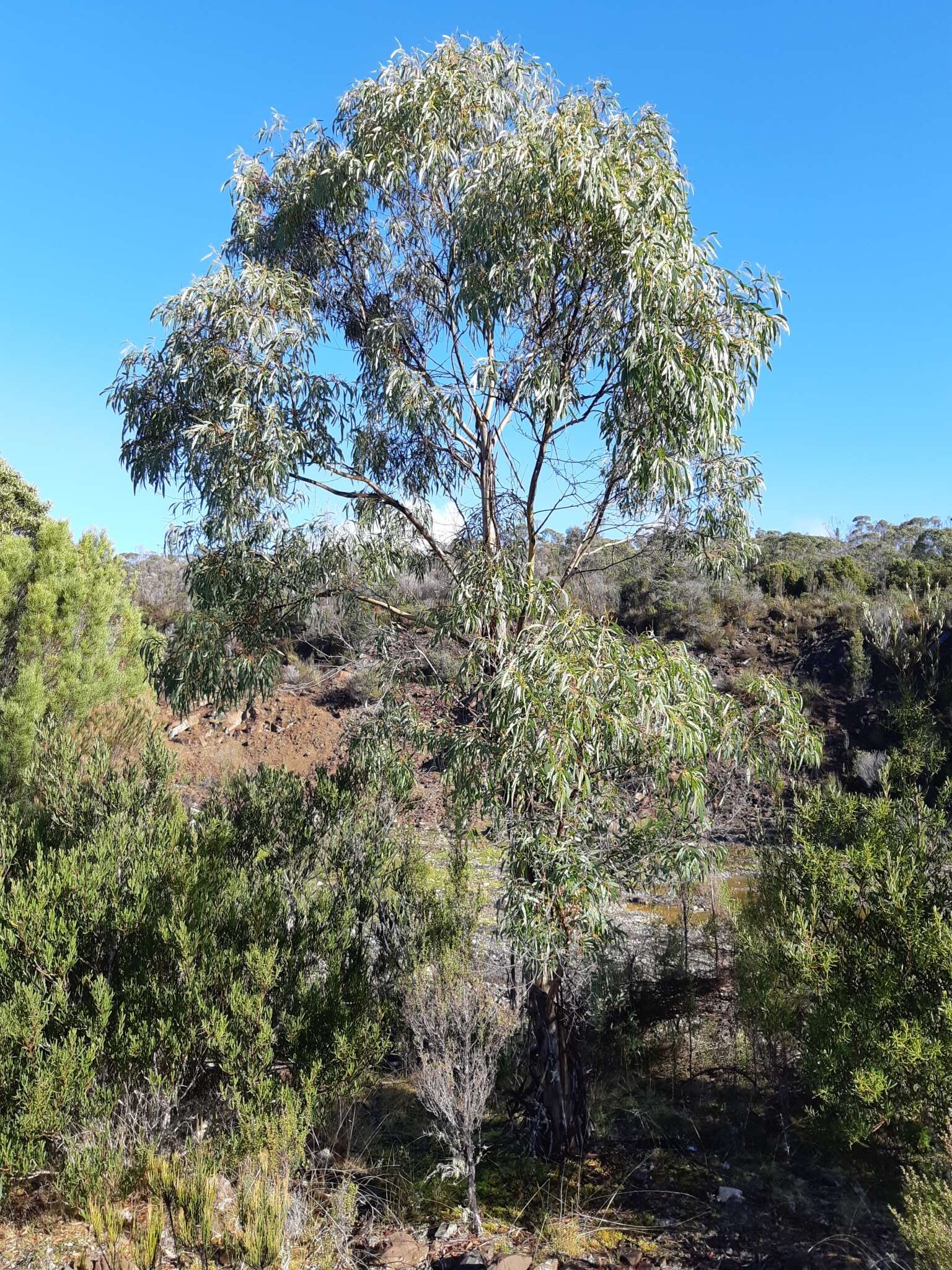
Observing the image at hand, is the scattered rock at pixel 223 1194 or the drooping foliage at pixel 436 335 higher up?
the drooping foliage at pixel 436 335

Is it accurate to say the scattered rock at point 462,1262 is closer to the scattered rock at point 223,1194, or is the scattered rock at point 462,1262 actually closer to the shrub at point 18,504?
the scattered rock at point 223,1194

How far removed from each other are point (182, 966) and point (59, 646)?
23.8ft

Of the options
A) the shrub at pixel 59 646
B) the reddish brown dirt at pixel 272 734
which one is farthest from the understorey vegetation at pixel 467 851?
the reddish brown dirt at pixel 272 734

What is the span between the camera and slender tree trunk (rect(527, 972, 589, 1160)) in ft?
13.1

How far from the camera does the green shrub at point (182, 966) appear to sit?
11.0 ft

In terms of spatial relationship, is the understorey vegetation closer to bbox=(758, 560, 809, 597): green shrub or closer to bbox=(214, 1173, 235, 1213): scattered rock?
bbox=(214, 1173, 235, 1213): scattered rock

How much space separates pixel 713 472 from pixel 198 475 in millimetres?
2928

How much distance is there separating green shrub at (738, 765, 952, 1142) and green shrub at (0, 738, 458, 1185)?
1.83m

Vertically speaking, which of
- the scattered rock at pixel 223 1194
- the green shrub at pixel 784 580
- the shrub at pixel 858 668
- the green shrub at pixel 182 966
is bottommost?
the scattered rock at pixel 223 1194

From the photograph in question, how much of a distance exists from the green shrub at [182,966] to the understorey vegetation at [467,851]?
0.09ft

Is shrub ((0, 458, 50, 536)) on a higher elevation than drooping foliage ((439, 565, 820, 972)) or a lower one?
higher

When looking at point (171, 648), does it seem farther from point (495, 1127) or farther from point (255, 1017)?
point (495, 1127)

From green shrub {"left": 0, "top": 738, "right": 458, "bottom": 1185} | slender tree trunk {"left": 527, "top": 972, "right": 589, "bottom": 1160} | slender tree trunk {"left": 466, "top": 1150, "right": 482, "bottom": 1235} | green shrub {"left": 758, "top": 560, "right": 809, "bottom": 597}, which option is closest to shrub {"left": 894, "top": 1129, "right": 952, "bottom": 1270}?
slender tree trunk {"left": 527, "top": 972, "right": 589, "bottom": 1160}

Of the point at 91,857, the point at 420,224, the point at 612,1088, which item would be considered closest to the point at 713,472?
the point at 420,224
